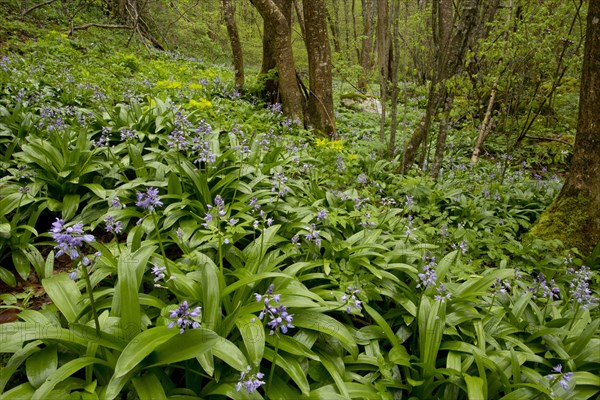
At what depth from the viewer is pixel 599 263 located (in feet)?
12.8

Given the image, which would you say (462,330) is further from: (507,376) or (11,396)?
(11,396)

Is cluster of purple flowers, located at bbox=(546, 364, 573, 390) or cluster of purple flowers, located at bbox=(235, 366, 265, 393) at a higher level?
cluster of purple flowers, located at bbox=(235, 366, 265, 393)

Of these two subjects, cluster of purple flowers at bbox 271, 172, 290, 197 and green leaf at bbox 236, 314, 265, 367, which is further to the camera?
cluster of purple flowers at bbox 271, 172, 290, 197

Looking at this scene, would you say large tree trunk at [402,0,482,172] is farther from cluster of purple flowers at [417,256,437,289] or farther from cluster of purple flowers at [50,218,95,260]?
cluster of purple flowers at [50,218,95,260]

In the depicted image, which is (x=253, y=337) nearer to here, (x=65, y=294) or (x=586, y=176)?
(x=65, y=294)

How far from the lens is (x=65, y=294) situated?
222 cm

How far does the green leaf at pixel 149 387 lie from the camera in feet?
5.52

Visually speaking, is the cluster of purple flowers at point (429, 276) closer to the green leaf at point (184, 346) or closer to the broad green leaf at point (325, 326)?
the broad green leaf at point (325, 326)

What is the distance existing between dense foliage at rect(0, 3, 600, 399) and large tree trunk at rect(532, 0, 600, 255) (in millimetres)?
320

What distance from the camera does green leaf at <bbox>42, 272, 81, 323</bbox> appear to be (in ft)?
6.91

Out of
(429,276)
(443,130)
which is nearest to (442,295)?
(429,276)

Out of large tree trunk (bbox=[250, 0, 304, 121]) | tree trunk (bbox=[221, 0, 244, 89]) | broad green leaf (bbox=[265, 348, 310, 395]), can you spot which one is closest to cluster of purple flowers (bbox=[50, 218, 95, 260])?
broad green leaf (bbox=[265, 348, 310, 395])

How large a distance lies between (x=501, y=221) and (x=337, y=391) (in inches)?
137

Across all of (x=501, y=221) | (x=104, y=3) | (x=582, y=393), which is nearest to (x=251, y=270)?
(x=582, y=393)
